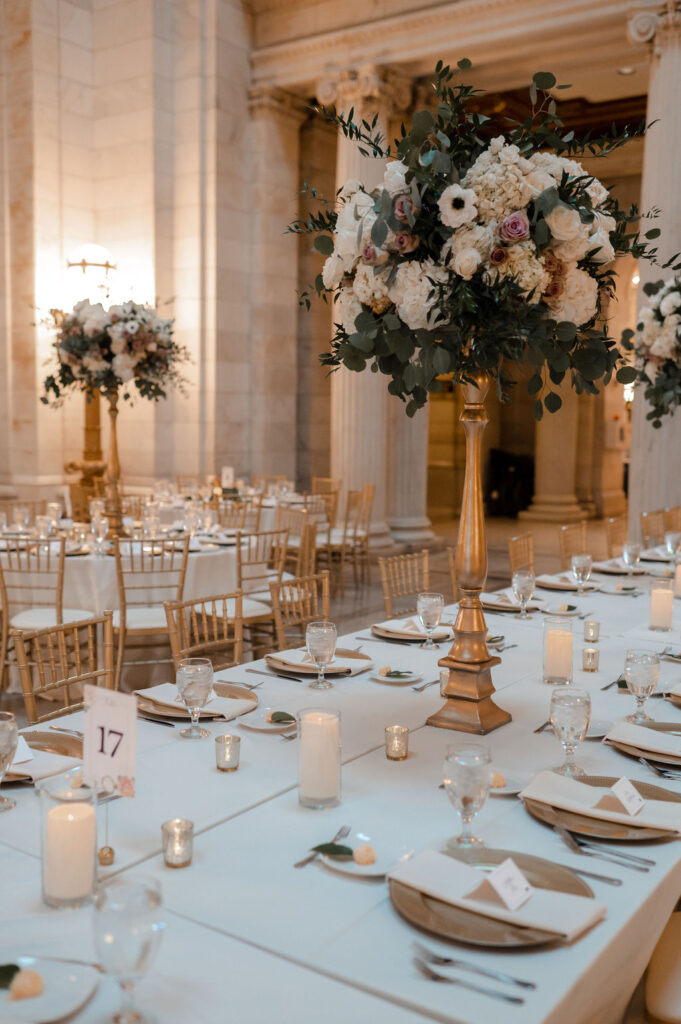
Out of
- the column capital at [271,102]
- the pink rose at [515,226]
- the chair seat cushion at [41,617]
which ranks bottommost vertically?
the chair seat cushion at [41,617]

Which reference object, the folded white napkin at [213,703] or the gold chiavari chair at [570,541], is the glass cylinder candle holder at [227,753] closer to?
the folded white napkin at [213,703]

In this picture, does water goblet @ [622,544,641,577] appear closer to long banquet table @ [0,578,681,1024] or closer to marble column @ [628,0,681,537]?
long banquet table @ [0,578,681,1024]

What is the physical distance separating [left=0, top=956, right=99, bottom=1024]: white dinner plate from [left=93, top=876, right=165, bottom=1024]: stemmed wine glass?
0.12 meters

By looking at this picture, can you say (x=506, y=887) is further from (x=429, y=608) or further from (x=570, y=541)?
(x=570, y=541)

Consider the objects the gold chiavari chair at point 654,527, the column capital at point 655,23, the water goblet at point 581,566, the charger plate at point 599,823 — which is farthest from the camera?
the column capital at point 655,23

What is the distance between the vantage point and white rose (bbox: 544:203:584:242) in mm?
2217

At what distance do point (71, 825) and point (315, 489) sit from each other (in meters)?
9.80

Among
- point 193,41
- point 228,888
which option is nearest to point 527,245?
point 228,888

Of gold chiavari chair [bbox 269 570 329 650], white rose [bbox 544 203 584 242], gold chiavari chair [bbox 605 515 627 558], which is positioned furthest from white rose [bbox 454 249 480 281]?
gold chiavari chair [bbox 605 515 627 558]

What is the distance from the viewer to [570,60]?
1030 cm

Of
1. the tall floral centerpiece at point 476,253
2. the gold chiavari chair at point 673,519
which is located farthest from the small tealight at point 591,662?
the gold chiavari chair at point 673,519

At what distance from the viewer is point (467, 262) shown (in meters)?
2.19

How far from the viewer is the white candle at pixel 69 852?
5.08 feet

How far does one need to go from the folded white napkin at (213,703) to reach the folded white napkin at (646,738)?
39.2 inches
